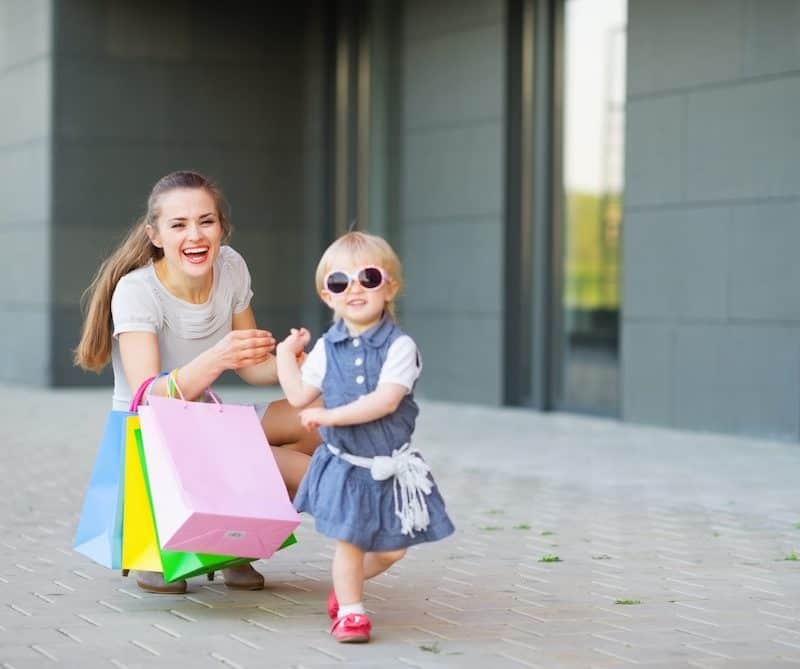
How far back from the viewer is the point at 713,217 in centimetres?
1164

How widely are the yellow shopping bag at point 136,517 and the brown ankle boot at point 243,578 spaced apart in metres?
0.45

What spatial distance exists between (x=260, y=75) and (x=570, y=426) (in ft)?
20.0

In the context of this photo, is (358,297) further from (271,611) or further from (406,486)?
(271,611)

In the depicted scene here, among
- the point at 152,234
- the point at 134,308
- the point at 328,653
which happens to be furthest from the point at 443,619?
the point at 152,234

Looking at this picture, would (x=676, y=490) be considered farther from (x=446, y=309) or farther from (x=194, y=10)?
(x=194, y=10)

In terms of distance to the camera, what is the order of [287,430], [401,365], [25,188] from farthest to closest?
[25,188]
[287,430]
[401,365]

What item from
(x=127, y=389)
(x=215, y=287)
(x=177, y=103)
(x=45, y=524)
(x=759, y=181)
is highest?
(x=177, y=103)

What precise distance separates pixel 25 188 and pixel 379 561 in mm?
12732

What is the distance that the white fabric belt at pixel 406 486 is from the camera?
4.77 metres

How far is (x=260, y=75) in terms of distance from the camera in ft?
55.3

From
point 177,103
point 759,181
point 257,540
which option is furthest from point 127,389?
point 177,103

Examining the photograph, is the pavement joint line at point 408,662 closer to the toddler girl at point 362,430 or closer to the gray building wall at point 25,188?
the toddler girl at point 362,430

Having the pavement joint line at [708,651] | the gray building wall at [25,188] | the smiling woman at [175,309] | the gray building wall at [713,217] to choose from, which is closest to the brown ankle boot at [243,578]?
the smiling woman at [175,309]

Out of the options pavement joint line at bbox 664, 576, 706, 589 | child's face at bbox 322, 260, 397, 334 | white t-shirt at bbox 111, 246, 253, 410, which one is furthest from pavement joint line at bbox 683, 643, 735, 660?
white t-shirt at bbox 111, 246, 253, 410
